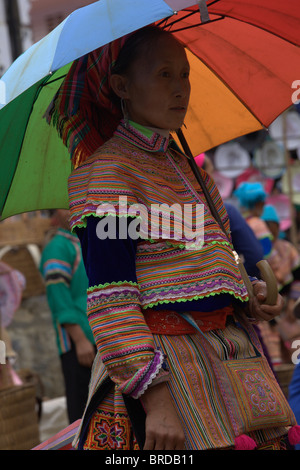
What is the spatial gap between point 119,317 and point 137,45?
811 millimetres

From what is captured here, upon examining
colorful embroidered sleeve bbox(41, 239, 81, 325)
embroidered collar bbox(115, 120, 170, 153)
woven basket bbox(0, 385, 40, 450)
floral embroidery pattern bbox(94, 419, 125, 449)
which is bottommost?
woven basket bbox(0, 385, 40, 450)

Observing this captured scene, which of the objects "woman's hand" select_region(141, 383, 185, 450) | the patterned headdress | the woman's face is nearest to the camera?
"woman's hand" select_region(141, 383, 185, 450)

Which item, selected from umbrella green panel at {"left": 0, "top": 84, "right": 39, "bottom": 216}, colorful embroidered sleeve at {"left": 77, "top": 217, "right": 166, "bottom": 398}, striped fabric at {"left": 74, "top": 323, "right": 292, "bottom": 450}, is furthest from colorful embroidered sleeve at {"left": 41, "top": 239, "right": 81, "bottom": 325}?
colorful embroidered sleeve at {"left": 77, "top": 217, "right": 166, "bottom": 398}

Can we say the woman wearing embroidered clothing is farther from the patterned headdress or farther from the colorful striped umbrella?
the colorful striped umbrella

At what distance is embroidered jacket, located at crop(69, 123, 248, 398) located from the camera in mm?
1848

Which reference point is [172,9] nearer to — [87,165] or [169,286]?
[87,165]

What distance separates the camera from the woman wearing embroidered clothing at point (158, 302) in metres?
1.85

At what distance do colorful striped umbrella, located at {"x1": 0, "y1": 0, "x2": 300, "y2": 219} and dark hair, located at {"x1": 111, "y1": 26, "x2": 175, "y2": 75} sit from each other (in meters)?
0.06

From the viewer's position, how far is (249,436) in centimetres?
197

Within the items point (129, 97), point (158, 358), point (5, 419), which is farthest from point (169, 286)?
point (5, 419)

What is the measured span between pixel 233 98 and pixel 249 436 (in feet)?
4.16

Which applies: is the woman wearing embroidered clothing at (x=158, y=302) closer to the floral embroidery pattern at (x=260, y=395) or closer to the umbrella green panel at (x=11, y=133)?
the floral embroidery pattern at (x=260, y=395)

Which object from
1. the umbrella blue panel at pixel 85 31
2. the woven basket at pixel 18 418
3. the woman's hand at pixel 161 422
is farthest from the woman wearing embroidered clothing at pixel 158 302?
the woven basket at pixel 18 418

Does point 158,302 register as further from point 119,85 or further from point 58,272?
point 58,272
